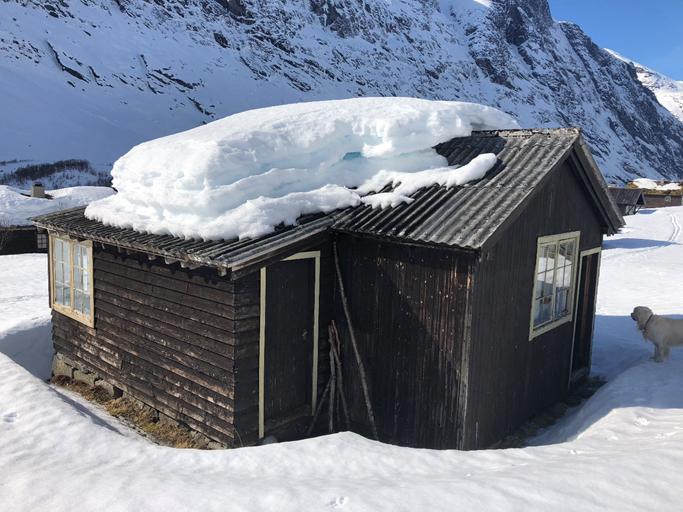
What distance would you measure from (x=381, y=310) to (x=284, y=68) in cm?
10132

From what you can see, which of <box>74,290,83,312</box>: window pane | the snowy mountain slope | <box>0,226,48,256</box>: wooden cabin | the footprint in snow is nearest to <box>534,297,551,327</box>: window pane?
the footprint in snow

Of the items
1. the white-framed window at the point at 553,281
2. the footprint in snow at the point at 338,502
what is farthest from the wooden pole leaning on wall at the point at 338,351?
the footprint in snow at the point at 338,502

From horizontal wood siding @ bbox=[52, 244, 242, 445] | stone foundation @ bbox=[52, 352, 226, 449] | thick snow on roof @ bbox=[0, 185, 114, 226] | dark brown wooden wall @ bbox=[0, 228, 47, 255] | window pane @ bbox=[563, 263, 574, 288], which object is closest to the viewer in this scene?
horizontal wood siding @ bbox=[52, 244, 242, 445]

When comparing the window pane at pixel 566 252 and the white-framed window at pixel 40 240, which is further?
the white-framed window at pixel 40 240

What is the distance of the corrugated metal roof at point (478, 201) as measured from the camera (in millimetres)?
5707

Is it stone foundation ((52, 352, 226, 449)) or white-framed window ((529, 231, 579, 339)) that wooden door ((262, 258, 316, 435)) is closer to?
stone foundation ((52, 352, 226, 449))

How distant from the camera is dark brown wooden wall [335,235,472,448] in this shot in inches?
236

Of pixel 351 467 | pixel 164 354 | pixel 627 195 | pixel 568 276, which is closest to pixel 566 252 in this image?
pixel 568 276

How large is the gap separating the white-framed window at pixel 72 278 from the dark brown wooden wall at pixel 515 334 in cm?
587

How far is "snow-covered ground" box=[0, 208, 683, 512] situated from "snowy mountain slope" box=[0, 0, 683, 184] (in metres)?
56.2

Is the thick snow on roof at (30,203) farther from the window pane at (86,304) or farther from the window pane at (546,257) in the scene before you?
the window pane at (546,257)

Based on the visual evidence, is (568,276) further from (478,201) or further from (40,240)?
(40,240)

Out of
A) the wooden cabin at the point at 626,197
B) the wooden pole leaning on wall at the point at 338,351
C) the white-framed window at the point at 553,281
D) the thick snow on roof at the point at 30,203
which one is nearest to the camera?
the wooden pole leaning on wall at the point at 338,351

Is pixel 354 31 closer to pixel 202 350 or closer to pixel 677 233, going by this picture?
pixel 677 233
